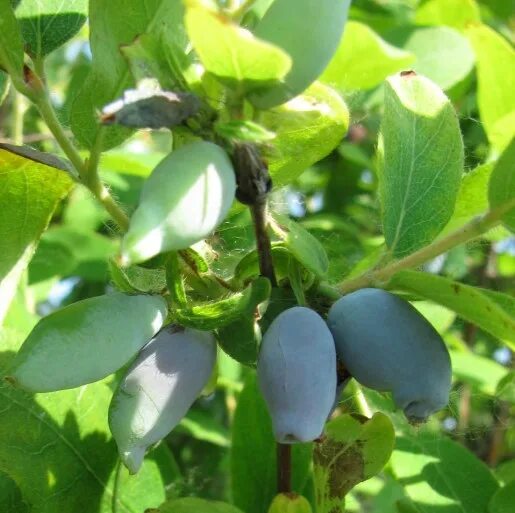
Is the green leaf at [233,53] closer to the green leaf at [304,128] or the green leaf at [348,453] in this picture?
the green leaf at [304,128]

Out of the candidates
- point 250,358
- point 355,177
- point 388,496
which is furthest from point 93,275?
point 250,358

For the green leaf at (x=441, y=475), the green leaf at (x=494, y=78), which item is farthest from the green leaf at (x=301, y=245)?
the green leaf at (x=494, y=78)

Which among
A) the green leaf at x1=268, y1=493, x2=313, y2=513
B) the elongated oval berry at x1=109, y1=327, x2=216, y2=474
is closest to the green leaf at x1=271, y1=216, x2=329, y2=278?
the elongated oval berry at x1=109, y1=327, x2=216, y2=474

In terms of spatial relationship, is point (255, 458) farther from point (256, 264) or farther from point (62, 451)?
point (256, 264)

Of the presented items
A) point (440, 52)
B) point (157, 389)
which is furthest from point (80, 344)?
point (440, 52)

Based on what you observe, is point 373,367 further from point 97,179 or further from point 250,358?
point 97,179

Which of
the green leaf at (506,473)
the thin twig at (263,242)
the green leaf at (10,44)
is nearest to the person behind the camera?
the thin twig at (263,242)

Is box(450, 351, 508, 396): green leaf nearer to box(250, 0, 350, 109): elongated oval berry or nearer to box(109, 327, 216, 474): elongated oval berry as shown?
box(109, 327, 216, 474): elongated oval berry
